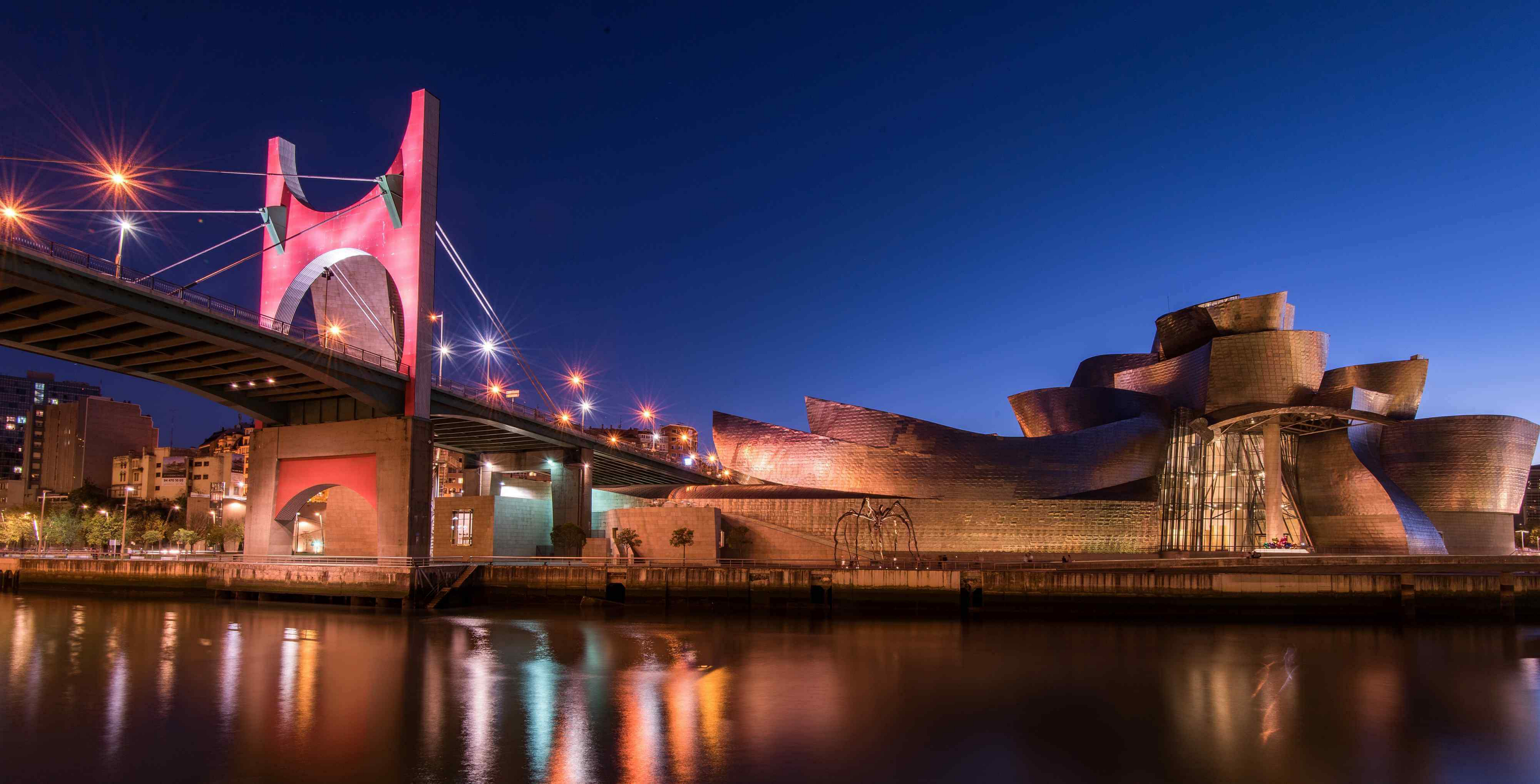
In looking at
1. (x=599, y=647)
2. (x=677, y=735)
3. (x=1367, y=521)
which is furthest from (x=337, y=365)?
(x=1367, y=521)

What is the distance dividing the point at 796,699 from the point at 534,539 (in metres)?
30.4

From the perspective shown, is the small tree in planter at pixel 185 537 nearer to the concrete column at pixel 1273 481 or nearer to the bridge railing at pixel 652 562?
the bridge railing at pixel 652 562

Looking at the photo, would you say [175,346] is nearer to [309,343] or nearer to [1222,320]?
[309,343]

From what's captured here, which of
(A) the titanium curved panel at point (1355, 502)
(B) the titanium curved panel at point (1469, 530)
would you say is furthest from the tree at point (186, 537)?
(B) the titanium curved panel at point (1469, 530)

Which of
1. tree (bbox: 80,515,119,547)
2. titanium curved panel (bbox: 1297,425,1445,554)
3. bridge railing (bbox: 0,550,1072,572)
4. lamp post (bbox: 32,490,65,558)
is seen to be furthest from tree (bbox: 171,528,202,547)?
titanium curved panel (bbox: 1297,425,1445,554)

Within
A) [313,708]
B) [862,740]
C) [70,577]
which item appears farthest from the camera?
[70,577]

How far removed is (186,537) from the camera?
51531 mm

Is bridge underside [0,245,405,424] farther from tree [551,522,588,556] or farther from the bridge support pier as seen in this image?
tree [551,522,588,556]

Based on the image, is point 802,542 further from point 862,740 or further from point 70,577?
point 70,577

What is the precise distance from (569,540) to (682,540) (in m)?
7.48

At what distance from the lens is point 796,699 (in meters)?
15.6

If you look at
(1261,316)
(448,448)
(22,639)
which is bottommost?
(22,639)

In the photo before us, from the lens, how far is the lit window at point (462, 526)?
40625 millimetres

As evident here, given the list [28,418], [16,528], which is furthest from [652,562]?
[28,418]
